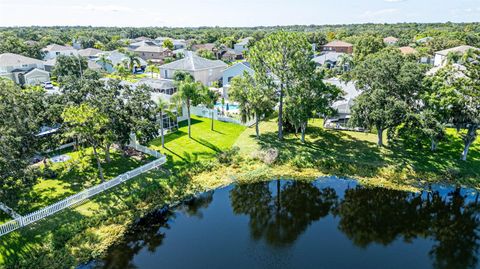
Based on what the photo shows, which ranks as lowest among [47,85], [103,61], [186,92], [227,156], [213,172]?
[213,172]

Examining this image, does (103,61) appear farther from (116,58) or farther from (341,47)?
(341,47)

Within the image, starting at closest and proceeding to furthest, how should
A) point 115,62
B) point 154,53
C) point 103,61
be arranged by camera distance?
point 103,61 < point 115,62 < point 154,53

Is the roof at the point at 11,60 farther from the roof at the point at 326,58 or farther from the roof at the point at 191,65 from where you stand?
the roof at the point at 326,58

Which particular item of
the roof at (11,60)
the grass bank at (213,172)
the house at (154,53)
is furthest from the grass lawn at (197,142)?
the house at (154,53)

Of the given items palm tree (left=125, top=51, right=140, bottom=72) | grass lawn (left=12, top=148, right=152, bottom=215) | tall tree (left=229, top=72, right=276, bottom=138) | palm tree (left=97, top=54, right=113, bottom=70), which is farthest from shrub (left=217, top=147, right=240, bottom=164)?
palm tree (left=97, top=54, right=113, bottom=70)

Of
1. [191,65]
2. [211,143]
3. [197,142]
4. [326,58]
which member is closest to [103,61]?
[191,65]

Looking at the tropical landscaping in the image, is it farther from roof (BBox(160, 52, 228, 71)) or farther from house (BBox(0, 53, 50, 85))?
house (BBox(0, 53, 50, 85))

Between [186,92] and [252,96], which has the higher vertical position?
[186,92]

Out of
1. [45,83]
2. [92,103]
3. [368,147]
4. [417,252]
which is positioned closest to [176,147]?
[92,103]
